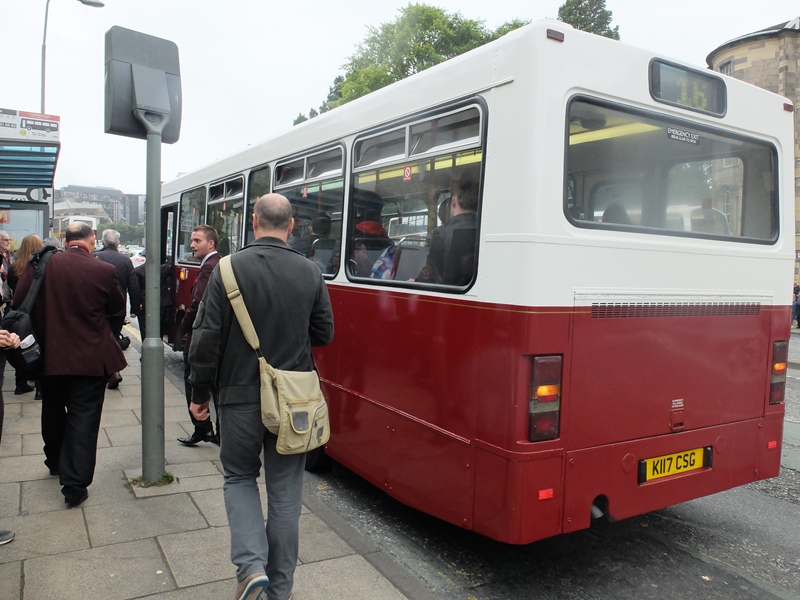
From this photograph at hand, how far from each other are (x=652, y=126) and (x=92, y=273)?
11.8ft

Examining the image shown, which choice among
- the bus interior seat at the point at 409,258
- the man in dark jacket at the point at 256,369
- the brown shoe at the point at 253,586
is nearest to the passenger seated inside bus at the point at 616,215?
the bus interior seat at the point at 409,258

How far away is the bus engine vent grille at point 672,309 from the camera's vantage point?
3396 millimetres

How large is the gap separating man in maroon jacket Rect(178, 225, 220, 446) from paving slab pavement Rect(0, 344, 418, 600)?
365 mm

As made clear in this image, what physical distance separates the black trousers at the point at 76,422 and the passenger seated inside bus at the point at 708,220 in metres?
3.90

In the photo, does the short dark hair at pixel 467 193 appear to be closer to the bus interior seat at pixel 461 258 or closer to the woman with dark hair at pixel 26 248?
the bus interior seat at pixel 461 258

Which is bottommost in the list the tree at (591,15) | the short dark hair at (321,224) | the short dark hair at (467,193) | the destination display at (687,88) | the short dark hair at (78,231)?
the short dark hair at (78,231)

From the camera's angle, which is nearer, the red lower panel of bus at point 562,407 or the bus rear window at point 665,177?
the red lower panel of bus at point 562,407

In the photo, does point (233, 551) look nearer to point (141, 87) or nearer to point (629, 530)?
point (629, 530)

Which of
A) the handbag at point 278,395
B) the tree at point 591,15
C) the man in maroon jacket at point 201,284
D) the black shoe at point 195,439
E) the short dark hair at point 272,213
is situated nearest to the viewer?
the handbag at point 278,395

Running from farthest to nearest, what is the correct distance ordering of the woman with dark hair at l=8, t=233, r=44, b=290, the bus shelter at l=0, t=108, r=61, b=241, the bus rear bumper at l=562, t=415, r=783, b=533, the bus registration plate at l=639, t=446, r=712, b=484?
1. the bus shelter at l=0, t=108, r=61, b=241
2. the woman with dark hair at l=8, t=233, r=44, b=290
3. the bus registration plate at l=639, t=446, r=712, b=484
4. the bus rear bumper at l=562, t=415, r=783, b=533

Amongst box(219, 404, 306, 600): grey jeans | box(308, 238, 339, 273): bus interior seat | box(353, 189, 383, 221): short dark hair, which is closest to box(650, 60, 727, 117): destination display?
box(353, 189, 383, 221): short dark hair

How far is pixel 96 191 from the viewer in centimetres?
16725

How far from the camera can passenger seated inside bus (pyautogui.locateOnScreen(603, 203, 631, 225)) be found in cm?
351

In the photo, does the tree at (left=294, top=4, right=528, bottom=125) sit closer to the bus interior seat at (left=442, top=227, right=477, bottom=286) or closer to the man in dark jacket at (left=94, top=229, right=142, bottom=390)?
the man in dark jacket at (left=94, top=229, right=142, bottom=390)
